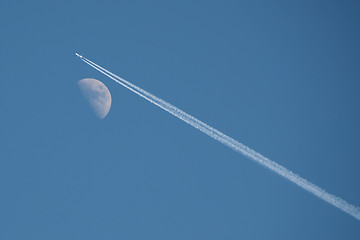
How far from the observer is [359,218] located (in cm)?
2094

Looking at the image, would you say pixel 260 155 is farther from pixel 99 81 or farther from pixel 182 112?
pixel 99 81

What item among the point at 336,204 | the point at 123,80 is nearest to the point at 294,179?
the point at 336,204

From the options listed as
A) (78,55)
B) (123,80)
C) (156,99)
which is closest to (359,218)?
(156,99)

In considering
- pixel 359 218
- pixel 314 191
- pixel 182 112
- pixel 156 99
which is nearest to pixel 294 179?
pixel 314 191

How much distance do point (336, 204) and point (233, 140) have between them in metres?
8.74

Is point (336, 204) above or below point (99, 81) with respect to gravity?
above

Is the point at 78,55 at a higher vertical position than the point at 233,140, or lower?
lower

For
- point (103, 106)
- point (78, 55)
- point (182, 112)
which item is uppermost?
point (182, 112)

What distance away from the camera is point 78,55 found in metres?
20.8

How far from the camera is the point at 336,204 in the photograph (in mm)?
21422

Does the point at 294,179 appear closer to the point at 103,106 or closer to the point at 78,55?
the point at 103,106

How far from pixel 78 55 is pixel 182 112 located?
8.34 metres

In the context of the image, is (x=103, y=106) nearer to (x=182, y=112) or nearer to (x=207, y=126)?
(x=182, y=112)

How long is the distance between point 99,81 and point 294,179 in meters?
15.9
